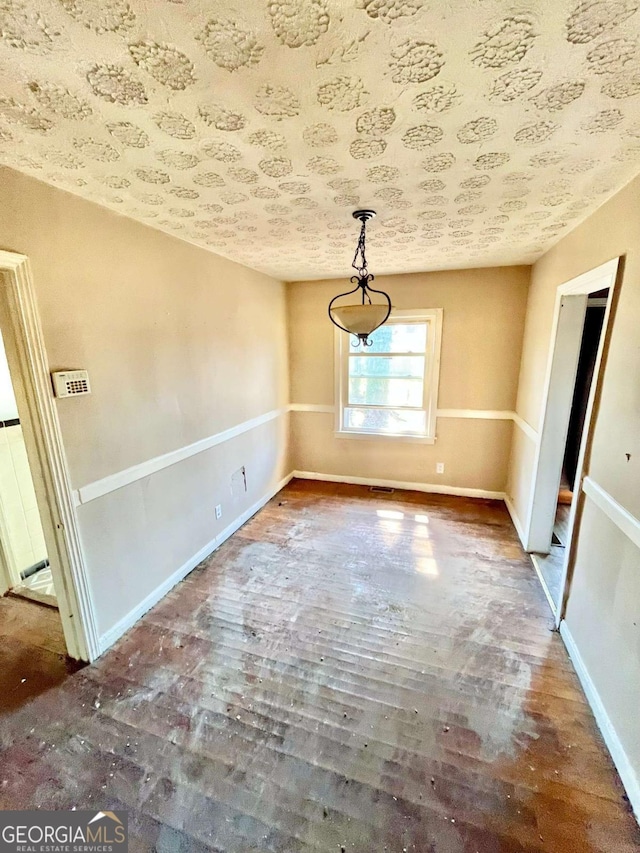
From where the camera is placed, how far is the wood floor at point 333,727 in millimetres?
1234

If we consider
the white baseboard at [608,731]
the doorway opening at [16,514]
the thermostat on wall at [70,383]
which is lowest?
the white baseboard at [608,731]

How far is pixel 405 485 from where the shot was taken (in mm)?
4121

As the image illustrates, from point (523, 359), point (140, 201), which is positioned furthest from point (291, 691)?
point (523, 359)

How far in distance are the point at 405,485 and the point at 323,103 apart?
3645 millimetres

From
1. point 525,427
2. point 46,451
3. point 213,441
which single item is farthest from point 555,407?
point 46,451

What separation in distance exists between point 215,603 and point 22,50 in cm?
256

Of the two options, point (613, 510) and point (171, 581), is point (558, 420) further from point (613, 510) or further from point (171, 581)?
point (171, 581)

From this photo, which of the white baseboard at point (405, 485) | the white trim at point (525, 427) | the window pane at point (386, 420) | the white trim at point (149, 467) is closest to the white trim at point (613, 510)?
the white trim at point (525, 427)

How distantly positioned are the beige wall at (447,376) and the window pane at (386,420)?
159 mm

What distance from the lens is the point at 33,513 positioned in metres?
2.56

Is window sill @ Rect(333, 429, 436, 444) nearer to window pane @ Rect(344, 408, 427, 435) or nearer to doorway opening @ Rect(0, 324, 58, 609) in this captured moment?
window pane @ Rect(344, 408, 427, 435)

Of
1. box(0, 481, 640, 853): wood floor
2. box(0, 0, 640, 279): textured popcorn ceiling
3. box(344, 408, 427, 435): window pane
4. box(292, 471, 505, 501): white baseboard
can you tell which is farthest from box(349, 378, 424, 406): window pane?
box(0, 0, 640, 279): textured popcorn ceiling

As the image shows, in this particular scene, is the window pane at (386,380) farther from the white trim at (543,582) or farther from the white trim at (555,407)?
the white trim at (543,582)

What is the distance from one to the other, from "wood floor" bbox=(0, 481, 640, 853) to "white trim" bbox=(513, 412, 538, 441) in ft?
3.49
